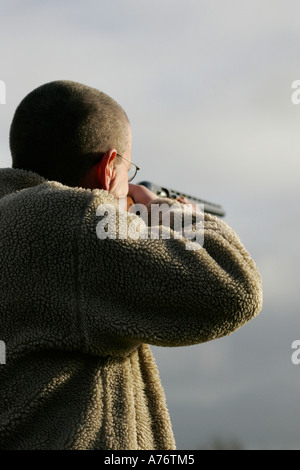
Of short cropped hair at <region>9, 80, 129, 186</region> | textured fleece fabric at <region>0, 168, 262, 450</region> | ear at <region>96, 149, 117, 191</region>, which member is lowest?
textured fleece fabric at <region>0, 168, 262, 450</region>

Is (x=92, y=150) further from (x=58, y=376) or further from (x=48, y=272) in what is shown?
(x=58, y=376)

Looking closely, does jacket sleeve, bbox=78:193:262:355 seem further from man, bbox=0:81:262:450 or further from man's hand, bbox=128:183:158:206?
man's hand, bbox=128:183:158:206

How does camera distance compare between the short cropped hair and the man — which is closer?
the man

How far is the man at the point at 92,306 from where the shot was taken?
3.32m

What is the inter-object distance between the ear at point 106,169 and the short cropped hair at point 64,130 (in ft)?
0.11

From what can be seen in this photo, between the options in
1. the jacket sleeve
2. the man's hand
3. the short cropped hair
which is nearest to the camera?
the jacket sleeve

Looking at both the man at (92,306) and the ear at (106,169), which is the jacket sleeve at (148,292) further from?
the ear at (106,169)

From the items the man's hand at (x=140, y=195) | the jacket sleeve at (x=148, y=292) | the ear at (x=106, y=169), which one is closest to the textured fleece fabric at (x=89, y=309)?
the jacket sleeve at (x=148, y=292)

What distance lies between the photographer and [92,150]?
Answer: 3887 millimetres

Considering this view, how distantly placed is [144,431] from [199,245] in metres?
0.85

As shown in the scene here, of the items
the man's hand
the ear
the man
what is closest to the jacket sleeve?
the man

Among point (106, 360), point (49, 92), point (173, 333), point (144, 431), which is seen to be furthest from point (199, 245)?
point (49, 92)

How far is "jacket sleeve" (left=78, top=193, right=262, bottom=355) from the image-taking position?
331 centimetres
